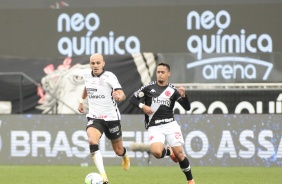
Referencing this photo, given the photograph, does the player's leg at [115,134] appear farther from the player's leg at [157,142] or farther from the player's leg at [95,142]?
the player's leg at [157,142]

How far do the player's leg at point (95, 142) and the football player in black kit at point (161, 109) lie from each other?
2.39ft

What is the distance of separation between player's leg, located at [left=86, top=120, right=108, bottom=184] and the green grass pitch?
4.40ft

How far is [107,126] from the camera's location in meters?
14.9

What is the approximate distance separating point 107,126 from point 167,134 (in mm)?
1099

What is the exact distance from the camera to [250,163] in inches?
791

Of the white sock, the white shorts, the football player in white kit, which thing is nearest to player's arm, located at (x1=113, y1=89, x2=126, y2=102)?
the football player in white kit

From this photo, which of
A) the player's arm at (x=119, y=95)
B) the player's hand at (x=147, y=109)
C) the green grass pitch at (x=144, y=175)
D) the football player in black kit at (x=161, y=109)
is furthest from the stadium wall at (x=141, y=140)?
the player's arm at (x=119, y=95)

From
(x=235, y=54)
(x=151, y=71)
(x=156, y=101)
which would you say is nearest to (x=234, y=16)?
(x=235, y=54)

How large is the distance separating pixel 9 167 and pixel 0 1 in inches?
148

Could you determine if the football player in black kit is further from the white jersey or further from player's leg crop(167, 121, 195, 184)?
the white jersey

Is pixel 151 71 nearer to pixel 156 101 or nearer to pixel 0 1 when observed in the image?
pixel 0 1

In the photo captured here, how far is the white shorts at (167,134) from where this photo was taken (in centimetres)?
1428

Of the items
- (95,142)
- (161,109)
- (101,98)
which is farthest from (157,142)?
(101,98)

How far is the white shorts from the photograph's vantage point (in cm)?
1428
